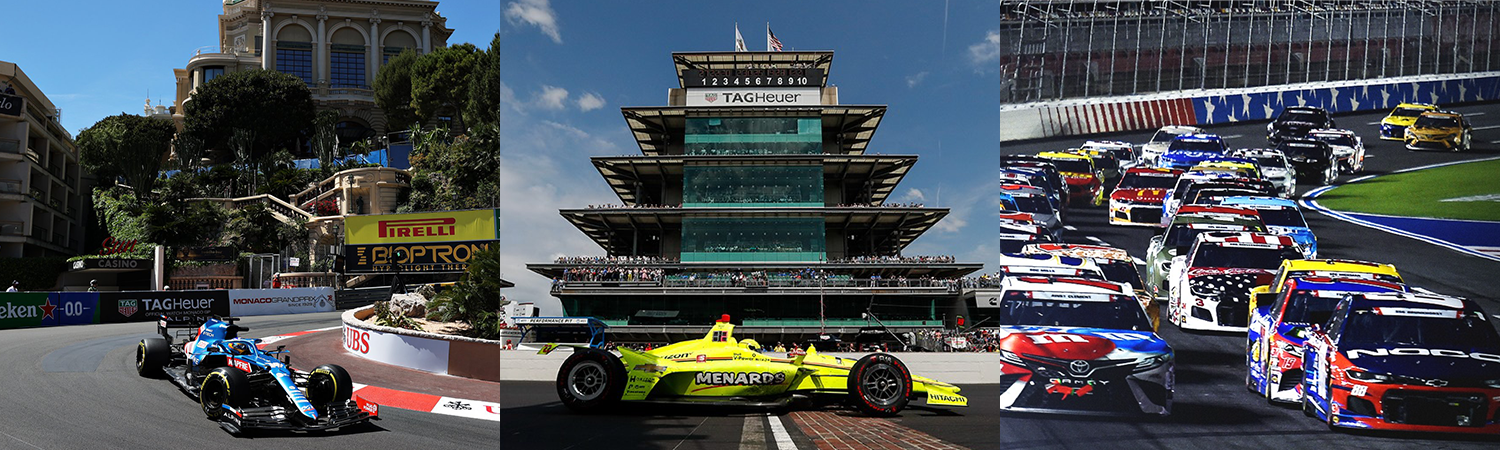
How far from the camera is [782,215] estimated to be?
929 centimetres

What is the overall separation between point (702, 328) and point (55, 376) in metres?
9.41

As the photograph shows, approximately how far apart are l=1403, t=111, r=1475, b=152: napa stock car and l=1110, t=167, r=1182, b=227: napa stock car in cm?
212

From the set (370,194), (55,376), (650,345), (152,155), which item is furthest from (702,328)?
(152,155)

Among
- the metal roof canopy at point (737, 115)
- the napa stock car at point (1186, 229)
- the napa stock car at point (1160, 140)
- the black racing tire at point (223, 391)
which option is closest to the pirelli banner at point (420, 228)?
the metal roof canopy at point (737, 115)

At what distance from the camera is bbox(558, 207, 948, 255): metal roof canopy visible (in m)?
9.13

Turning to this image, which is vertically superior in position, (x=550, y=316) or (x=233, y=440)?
(x=550, y=316)

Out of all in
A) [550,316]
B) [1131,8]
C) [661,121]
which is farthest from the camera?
[661,121]

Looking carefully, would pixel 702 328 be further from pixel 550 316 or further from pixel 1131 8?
pixel 1131 8

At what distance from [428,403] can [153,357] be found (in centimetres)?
471

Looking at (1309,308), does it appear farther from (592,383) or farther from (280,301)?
(280,301)

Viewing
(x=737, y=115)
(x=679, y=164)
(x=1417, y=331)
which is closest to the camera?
(x=1417, y=331)

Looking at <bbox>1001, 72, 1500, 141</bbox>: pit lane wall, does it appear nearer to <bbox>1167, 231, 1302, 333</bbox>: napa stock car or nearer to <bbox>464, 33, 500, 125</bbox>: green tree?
<bbox>1167, 231, 1302, 333</bbox>: napa stock car

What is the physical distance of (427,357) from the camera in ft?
37.8

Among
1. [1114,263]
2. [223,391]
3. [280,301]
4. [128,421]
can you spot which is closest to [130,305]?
[280,301]
